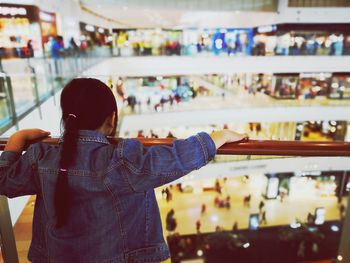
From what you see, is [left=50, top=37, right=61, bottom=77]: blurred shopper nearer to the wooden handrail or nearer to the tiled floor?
the tiled floor

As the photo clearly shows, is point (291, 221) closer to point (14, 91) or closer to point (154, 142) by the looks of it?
point (14, 91)

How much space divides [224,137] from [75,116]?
0.47 metres

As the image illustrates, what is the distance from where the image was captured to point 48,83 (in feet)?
17.7

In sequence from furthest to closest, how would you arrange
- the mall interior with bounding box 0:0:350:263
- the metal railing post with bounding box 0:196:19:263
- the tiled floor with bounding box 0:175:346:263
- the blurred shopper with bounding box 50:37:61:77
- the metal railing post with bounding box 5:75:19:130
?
the tiled floor with bounding box 0:175:346:263, the mall interior with bounding box 0:0:350:263, the blurred shopper with bounding box 50:37:61:77, the metal railing post with bounding box 5:75:19:130, the metal railing post with bounding box 0:196:19:263

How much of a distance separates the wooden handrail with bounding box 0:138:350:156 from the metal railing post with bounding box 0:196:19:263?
311mm

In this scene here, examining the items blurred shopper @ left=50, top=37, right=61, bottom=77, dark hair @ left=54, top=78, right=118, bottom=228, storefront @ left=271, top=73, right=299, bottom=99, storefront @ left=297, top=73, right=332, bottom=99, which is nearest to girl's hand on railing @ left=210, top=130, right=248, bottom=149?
dark hair @ left=54, top=78, right=118, bottom=228

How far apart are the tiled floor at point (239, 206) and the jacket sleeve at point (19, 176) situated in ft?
31.7

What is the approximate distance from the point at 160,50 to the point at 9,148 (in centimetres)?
1203

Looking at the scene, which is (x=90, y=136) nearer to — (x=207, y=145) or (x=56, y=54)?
(x=207, y=145)

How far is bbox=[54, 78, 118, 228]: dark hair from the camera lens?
0.93 m

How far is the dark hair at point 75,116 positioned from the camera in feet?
3.04

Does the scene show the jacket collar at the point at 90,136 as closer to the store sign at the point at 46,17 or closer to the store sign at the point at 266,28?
the store sign at the point at 46,17

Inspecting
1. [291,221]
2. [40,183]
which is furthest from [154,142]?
[291,221]

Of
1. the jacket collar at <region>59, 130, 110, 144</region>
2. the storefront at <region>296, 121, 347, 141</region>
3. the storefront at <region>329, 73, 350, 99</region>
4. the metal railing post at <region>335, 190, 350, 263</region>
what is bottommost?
the storefront at <region>296, 121, 347, 141</region>
